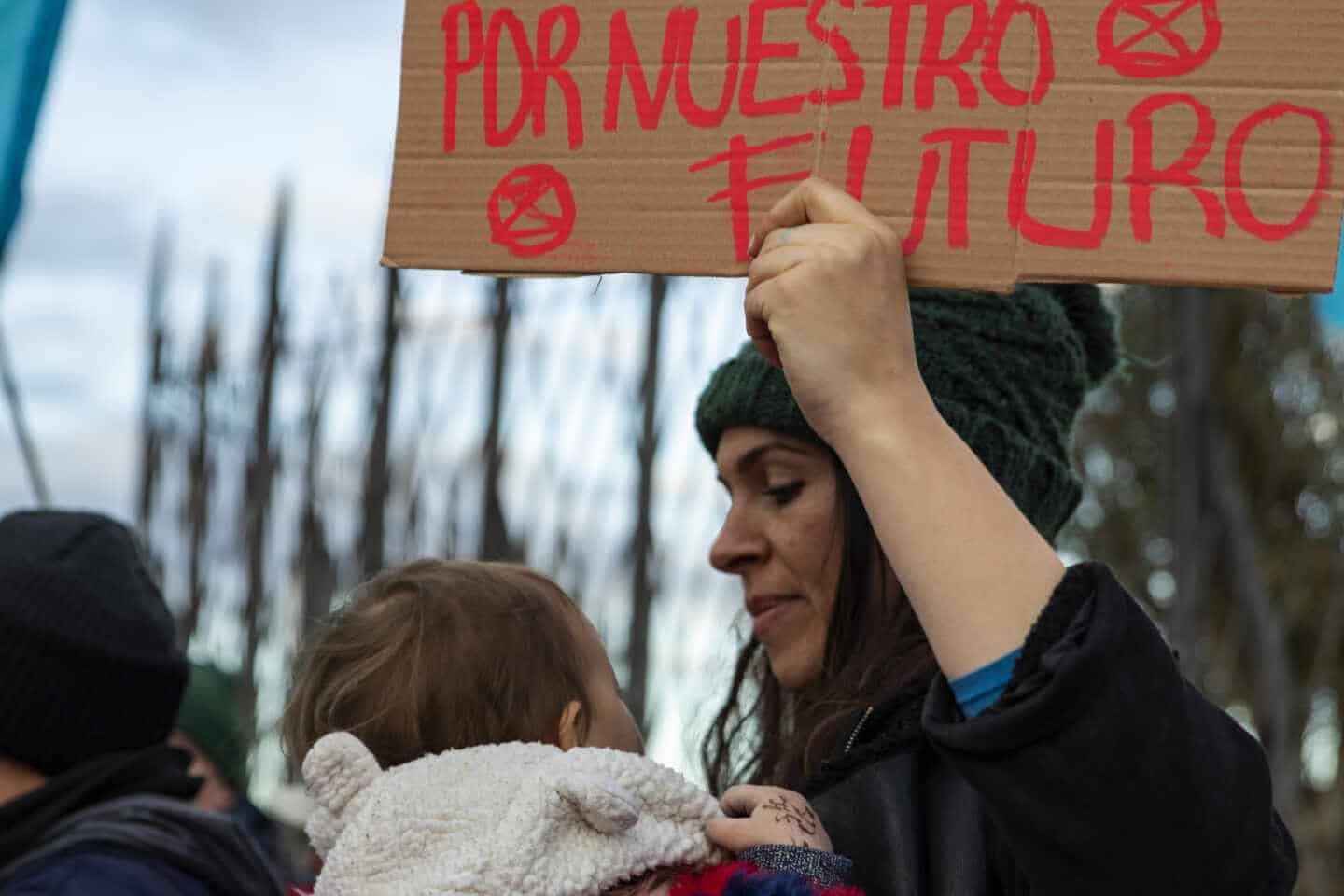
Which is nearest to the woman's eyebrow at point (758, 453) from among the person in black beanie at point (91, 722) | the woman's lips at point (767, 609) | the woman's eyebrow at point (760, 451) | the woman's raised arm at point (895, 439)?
the woman's eyebrow at point (760, 451)

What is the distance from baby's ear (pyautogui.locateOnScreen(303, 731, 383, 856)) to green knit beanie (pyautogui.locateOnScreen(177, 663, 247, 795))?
235 centimetres

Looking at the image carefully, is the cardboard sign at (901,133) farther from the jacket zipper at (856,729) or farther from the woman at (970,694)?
the jacket zipper at (856,729)

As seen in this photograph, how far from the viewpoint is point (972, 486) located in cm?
123

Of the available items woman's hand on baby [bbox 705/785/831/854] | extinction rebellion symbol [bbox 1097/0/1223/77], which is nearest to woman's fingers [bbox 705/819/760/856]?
woman's hand on baby [bbox 705/785/831/854]

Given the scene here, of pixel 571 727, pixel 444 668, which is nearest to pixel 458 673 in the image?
pixel 444 668

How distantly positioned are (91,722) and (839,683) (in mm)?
1224

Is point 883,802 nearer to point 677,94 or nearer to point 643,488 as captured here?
point 677,94

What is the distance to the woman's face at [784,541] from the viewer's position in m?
1.97

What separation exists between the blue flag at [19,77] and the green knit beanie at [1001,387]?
182cm

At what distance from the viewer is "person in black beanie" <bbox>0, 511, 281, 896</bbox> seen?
223 centimetres

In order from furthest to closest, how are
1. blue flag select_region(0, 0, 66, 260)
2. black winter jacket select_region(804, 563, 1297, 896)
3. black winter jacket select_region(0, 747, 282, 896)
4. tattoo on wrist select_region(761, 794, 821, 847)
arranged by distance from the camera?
blue flag select_region(0, 0, 66, 260) → black winter jacket select_region(0, 747, 282, 896) → tattoo on wrist select_region(761, 794, 821, 847) → black winter jacket select_region(804, 563, 1297, 896)

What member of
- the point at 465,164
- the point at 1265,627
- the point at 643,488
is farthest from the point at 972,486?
the point at 1265,627

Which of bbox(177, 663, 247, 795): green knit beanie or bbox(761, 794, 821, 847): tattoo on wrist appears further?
bbox(177, 663, 247, 795): green knit beanie

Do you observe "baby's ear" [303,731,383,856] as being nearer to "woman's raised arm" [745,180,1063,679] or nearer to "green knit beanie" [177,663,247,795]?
"woman's raised arm" [745,180,1063,679]
